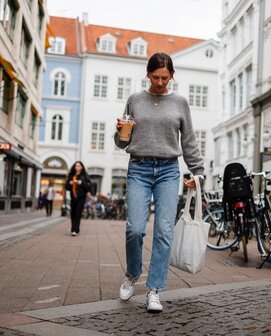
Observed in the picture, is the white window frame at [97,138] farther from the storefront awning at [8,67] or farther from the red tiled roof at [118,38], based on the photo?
the storefront awning at [8,67]

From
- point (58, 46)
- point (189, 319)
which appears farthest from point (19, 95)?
point (58, 46)

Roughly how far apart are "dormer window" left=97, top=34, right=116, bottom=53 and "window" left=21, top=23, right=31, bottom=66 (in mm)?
19453

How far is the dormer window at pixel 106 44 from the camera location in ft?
145

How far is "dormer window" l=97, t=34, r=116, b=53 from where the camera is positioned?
44.3 m

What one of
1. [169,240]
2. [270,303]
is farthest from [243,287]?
[169,240]

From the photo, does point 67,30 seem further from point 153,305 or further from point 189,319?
point 189,319

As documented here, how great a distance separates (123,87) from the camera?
43469 mm

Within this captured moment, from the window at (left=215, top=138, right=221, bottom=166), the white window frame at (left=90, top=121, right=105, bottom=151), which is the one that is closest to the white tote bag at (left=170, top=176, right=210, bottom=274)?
the window at (left=215, top=138, right=221, bottom=166)

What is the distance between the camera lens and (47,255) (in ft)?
23.6

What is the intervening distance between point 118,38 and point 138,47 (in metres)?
2.25

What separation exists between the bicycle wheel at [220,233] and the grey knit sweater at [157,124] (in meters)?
4.29

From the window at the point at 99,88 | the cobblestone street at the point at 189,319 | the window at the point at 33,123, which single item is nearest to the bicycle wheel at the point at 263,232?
the cobblestone street at the point at 189,319

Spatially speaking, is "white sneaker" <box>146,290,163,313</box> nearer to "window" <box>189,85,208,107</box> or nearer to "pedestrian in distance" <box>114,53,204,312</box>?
"pedestrian in distance" <box>114,53,204,312</box>

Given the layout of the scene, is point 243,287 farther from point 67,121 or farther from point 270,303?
point 67,121
